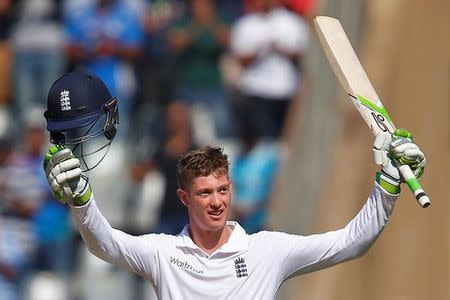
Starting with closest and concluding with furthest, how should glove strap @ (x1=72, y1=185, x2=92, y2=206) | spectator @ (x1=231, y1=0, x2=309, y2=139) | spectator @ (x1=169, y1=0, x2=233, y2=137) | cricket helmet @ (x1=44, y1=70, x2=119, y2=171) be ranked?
glove strap @ (x1=72, y1=185, x2=92, y2=206), cricket helmet @ (x1=44, y1=70, x2=119, y2=171), spectator @ (x1=231, y1=0, x2=309, y2=139), spectator @ (x1=169, y1=0, x2=233, y2=137)

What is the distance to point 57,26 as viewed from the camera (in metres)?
13.0

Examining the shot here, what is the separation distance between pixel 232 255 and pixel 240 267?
0.06m

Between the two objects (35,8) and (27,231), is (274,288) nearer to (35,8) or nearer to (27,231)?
(27,231)

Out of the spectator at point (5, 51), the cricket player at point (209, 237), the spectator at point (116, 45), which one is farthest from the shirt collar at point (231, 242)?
the spectator at point (5, 51)

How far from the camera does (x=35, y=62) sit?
12781 mm

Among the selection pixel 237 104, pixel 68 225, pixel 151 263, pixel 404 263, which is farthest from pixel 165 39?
pixel 151 263

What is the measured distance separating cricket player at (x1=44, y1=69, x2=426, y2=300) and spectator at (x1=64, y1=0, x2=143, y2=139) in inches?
256

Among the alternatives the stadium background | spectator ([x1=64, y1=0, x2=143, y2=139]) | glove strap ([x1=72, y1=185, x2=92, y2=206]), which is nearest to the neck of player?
glove strap ([x1=72, y1=185, x2=92, y2=206])

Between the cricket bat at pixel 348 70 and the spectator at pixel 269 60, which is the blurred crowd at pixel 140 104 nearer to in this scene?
the spectator at pixel 269 60

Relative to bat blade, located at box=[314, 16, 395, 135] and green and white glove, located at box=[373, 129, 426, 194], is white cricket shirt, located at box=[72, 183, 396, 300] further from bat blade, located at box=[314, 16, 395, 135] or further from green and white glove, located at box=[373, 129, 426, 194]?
bat blade, located at box=[314, 16, 395, 135]

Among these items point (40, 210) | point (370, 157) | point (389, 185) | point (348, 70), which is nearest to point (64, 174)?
point (389, 185)

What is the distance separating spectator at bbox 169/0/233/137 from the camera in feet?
41.4

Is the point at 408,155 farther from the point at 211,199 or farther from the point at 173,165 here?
the point at 173,165

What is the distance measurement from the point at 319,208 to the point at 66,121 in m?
4.61
